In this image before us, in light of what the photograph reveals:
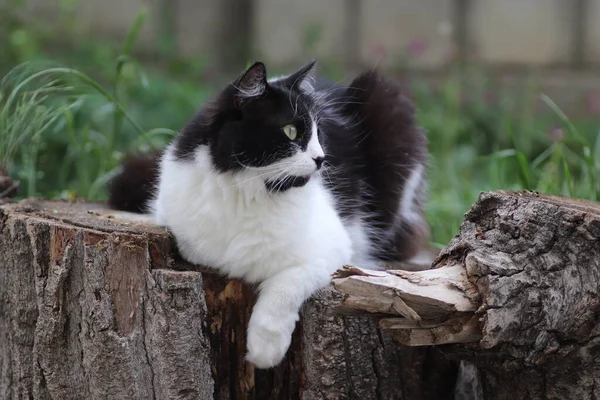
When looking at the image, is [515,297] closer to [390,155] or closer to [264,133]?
[264,133]

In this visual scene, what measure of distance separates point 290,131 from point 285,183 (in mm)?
126

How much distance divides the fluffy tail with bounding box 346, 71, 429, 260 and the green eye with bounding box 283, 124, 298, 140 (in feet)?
2.17

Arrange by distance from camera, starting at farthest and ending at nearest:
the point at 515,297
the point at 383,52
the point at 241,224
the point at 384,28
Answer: the point at 384,28 < the point at 383,52 < the point at 241,224 < the point at 515,297

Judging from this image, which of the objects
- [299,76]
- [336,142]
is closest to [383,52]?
[336,142]

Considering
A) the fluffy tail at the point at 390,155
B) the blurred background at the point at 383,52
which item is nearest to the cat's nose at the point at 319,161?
the fluffy tail at the point at 390,155

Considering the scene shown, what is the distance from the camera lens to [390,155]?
93.4 inches

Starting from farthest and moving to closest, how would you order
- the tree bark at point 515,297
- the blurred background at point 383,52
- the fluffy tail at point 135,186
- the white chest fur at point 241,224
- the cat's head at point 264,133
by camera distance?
the blurred background at point 383,52 < the fluffy tail at point 135,186 < the white chest fur at point 241,224 < the cat's head at point 264,133 < the tree bark at point 515,297

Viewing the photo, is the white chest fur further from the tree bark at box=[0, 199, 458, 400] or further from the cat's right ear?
the cat's right ear

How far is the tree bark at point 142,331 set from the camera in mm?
1733

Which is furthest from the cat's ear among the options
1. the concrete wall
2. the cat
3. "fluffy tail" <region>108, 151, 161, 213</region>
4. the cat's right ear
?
the concrete wall

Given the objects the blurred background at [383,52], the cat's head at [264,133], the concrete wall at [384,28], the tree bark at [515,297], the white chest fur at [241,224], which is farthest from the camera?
the concrete wall at [384,28]

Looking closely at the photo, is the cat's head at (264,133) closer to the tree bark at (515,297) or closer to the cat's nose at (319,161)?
the cat's nose at (319,161)

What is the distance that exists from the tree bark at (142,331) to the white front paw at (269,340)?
0.08m

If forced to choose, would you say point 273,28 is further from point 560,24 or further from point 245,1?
point 560,24
